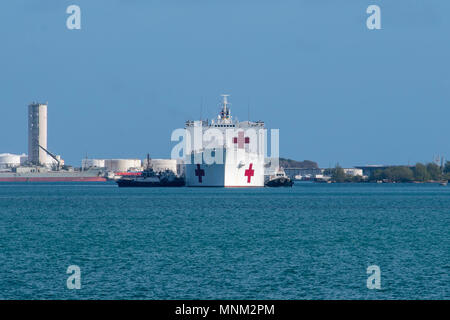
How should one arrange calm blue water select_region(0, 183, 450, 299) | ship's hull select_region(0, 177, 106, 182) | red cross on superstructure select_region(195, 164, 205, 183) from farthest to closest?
ship's hull select_region(0, 177, 106, 182)
red cross on superstructure select_region(195, 164, 205, 183)
calm blue water select_region(0, 183, 450, 299)

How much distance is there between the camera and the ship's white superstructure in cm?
9225

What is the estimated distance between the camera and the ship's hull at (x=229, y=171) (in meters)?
92.0

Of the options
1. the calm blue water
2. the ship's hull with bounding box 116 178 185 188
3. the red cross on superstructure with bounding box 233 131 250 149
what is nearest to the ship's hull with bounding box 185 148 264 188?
the red cross on superstructure with bounding box 233 131 250 149

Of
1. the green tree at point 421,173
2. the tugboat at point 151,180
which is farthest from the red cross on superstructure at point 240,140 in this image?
the green tree at point 421,173

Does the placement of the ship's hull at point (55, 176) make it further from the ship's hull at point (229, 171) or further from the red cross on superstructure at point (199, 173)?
the red cross on superstructure at point (199, 173)

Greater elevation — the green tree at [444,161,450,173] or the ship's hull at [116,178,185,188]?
the green tree at [444,161,450,173]

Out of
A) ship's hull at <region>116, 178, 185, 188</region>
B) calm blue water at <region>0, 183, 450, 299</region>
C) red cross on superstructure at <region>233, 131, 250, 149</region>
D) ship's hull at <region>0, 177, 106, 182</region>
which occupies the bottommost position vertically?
calm blue water at <region>0, 183, 450, 299</region>

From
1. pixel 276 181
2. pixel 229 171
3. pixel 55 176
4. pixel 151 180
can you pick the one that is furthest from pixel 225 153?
pixel 55 176

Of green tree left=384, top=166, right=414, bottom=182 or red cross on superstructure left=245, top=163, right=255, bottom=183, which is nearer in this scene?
red cross on superstructure left=245, top=163, right=255, bottom=183

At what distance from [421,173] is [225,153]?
94.7 meters

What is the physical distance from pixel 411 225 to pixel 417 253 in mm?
12285

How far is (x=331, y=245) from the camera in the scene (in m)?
26.6

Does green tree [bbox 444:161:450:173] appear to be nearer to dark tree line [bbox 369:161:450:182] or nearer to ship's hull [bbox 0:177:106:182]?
dark tree line [bbox 369:161:450:182]

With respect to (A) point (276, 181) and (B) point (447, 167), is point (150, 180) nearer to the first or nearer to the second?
(A) point (276, 181)
